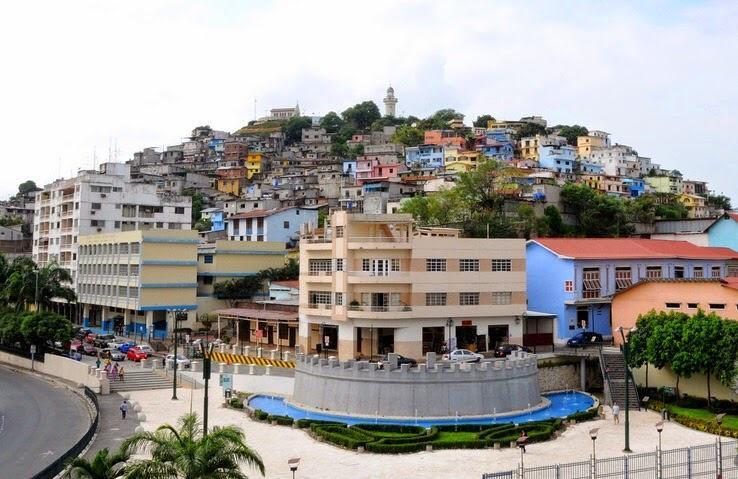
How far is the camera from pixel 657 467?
85.4ft

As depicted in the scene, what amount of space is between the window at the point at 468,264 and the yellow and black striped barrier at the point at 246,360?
13.5 metres

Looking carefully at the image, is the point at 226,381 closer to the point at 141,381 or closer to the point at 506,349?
the point at 141,381

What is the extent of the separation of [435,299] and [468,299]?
2.61 metres

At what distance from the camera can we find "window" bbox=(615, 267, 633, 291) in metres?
56.5

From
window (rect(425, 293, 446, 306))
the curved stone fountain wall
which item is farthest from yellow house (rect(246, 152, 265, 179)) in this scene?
the curved stone fountain wall

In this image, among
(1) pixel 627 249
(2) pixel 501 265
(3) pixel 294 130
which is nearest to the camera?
(2) pixel 501 265

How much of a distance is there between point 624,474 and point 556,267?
31.0 m

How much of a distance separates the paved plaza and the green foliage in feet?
363

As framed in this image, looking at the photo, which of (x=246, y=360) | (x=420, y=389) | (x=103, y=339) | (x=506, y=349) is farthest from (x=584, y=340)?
(x=103, y=339)

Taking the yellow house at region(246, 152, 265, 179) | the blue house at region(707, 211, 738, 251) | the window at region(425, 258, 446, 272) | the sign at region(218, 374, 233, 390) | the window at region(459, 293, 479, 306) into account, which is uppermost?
the yellow house at region(246, 152, 265, 179)

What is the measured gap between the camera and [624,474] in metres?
25.5

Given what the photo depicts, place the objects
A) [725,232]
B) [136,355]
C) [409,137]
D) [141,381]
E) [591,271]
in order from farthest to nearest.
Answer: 1. [409,137]
2. [725,232]
3. [591,271]
4. [136,355]
5. [141,381]

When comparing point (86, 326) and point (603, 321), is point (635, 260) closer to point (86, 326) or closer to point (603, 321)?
point (603, 321)

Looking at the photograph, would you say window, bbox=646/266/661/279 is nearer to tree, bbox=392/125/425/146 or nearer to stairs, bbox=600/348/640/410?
stairs, bbox=600/348/640/410
